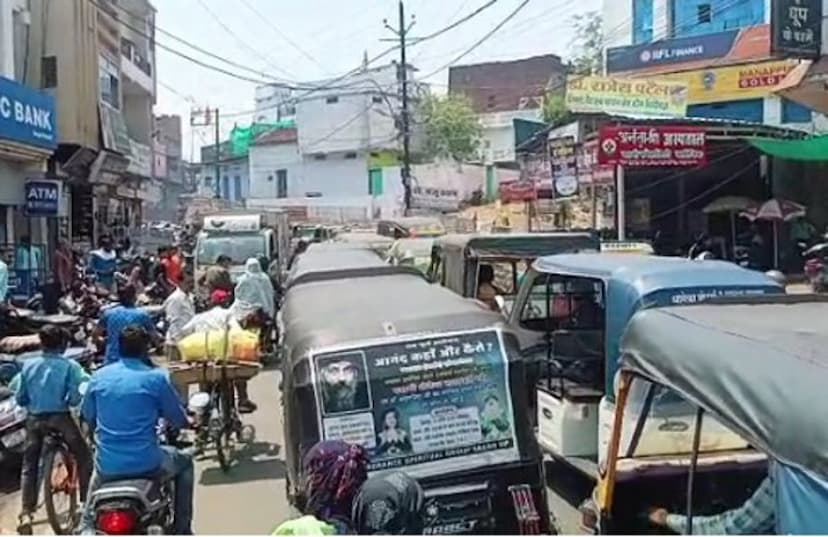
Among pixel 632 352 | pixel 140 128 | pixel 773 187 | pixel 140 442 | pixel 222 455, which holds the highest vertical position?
pixel 140 128

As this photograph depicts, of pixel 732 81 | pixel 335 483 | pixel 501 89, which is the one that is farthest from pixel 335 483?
pixel 501 89

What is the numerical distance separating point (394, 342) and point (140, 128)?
3748 cm

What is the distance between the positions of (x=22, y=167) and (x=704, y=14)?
29.8m

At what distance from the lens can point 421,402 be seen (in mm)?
5023

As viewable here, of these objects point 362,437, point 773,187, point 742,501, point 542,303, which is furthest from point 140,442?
point 773,187

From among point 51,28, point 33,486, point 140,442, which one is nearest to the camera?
point 140,442

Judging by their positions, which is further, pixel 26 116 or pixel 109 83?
pixel 109 83

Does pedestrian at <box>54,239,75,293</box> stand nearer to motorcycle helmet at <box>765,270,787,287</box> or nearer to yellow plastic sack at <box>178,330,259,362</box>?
yellow plastic sack at <box>178,330,259,362</box>

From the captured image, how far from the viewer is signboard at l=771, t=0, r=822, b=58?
61.7ft

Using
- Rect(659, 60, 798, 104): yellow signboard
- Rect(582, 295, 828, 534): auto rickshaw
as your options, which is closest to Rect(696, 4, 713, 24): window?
Rect(659, 60, 798, 104): yellow signboard

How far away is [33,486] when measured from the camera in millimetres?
7188

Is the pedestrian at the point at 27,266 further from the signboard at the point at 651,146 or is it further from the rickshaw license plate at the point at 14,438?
the signboard at the point at 651,146

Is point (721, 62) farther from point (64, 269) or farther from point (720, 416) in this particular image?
point (720, 416)

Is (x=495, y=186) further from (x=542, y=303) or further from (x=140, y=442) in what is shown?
(x=140, y=442)
